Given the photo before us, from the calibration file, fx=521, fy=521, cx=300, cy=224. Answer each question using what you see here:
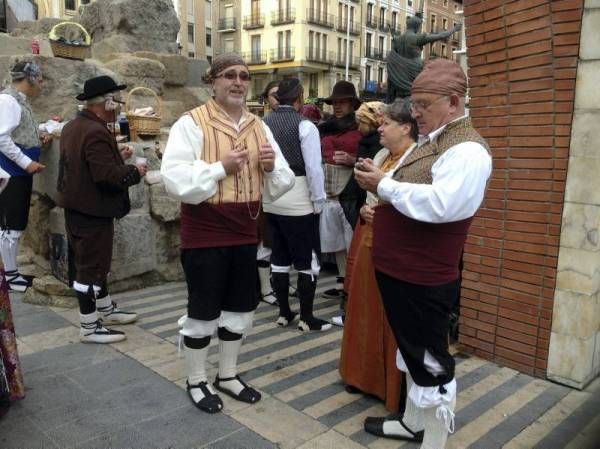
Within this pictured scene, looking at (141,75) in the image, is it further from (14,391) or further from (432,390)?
(432,390)

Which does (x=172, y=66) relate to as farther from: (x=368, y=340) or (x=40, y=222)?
(x=368, y=340)

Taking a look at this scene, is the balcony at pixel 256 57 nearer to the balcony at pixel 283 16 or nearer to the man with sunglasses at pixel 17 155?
the balcony at pixel 283 16

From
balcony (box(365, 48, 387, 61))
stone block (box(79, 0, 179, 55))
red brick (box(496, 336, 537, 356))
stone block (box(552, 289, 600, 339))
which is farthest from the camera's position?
balcony (box(365, 48, 387, 61))

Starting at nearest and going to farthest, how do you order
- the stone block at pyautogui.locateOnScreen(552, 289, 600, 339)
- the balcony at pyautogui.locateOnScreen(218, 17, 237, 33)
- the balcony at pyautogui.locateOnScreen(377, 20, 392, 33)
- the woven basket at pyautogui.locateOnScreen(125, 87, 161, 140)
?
the stone block at pyautogui.locateOnScreen(552, 289, 600, 339) → the woven basket at pyautogui.locateOnScreen(125, 87, 161, 140) → the balcony at pyautogui.locateOnScreen(218, 17, 237, 33) → the balcony at pyautogui.locateOnScreen(377, 20, 392, 33)

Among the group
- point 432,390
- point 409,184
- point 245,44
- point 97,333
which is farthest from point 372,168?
point 245,44

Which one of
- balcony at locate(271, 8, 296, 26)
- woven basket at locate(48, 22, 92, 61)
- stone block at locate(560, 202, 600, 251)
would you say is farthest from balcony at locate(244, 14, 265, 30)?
stone block at locate(560, 202, 600, 251)

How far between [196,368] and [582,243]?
2399 mm

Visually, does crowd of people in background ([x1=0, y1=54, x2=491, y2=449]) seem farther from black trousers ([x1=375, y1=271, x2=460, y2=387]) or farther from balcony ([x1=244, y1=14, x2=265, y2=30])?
balcony ([x1=244, y1=14, x2=265, y2=30])

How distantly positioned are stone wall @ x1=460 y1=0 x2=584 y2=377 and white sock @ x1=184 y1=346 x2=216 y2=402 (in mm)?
1910

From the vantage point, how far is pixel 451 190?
200cm

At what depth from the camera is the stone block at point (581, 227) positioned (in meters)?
3.05

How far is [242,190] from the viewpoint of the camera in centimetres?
286

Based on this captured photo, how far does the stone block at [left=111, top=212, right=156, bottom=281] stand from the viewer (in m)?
4.93

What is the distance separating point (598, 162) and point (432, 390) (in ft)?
5.58
